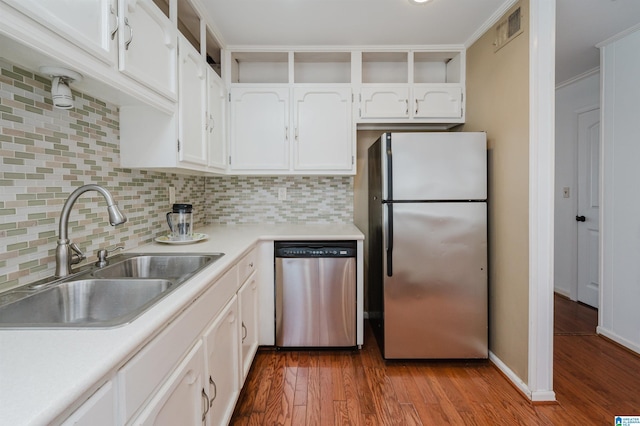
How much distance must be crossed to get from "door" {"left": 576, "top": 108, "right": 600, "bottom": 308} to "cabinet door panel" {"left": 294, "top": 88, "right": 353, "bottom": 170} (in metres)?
2.51

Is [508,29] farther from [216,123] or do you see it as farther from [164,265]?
[164,265]

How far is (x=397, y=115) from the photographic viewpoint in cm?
242

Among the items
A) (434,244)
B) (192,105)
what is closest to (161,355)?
(192,105)

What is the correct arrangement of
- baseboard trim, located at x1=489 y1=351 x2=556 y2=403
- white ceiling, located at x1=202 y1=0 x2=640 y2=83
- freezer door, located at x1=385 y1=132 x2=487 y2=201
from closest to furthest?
baseboard trim, located at x1=489 y1=351 x2=556 y2=403
white ceiling, located at x1=202 y1=0 x2=640 y2=83
freezer door, located at x1=385 y1=132 x2=487 y2=201

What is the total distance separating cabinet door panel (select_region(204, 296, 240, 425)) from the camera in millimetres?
1187

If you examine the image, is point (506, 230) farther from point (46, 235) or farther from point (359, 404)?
point (46, 235)

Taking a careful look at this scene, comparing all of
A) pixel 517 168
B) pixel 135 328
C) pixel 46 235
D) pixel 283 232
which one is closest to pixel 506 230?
pixel 517 168

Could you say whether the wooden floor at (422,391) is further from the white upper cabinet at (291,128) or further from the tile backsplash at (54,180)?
the white upper cabinet at (291,128)

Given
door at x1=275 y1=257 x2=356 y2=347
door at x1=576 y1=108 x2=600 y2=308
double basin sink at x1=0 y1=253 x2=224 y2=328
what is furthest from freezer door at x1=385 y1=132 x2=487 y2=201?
door at x1=576 y1=108 x2=600 y2=308

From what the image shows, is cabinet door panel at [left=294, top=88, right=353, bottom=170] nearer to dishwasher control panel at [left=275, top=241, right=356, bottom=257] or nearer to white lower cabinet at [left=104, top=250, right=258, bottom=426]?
dishwasher control panel at [left=275, top=241, right=356, bottom=257]

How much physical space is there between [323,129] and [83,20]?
1.68 m

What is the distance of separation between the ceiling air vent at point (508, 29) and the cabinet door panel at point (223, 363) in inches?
87.7

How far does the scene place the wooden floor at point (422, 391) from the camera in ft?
5.13

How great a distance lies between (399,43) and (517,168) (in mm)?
1329
